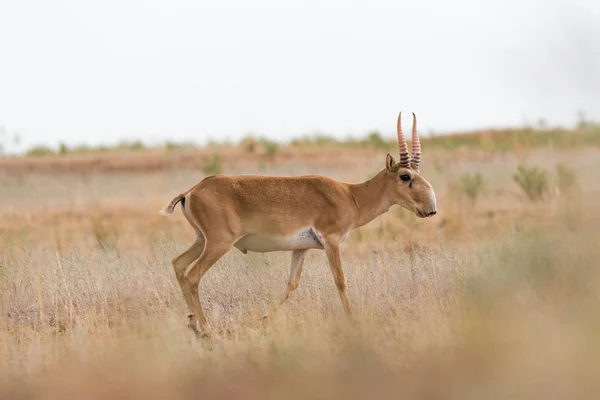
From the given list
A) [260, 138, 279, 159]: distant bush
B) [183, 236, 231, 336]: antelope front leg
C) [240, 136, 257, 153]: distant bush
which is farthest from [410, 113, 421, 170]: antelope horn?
[240, 136, 257, 153]: distant bush

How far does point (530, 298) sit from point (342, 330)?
76.6 inches

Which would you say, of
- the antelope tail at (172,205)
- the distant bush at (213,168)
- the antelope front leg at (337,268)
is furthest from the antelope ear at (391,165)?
the distant bush at (213,168)

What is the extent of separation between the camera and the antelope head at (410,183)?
11.7 m

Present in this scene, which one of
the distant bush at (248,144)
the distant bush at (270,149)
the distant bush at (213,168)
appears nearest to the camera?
the distant bush at (213,168)

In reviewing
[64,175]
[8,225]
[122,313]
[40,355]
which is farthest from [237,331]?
[64,175]

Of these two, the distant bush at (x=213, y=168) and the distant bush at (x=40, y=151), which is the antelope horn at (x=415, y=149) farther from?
the distant bush at (x=40, y=151)

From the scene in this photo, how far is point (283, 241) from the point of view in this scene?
1126cm

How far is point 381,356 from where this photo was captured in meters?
7.48

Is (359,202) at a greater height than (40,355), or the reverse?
(359,202)

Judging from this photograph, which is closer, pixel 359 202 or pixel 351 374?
pixel 351 374

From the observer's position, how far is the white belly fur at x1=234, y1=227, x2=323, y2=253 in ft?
36.9

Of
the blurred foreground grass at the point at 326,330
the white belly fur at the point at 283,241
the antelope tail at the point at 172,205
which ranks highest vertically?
the antelope tail at the point at 172,205

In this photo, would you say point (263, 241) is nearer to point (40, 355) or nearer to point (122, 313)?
point (122, 313)

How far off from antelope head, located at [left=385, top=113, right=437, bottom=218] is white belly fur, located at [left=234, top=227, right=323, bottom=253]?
128cm
